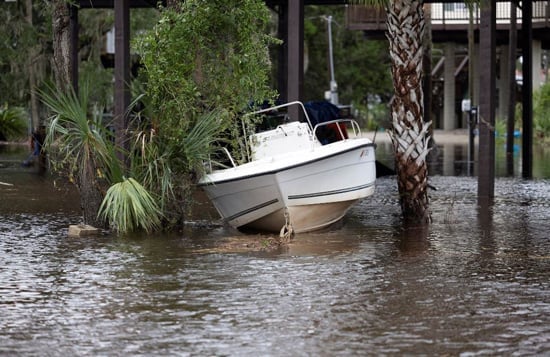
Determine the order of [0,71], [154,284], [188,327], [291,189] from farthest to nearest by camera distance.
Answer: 1. [0,71]
2. [291,189]
3. [154,284]
4. [188,327]

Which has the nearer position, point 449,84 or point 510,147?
point 510,147

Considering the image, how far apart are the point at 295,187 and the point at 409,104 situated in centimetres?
292

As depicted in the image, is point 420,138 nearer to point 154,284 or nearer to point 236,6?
point 236,6

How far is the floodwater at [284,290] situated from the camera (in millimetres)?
9102

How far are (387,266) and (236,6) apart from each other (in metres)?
5.36

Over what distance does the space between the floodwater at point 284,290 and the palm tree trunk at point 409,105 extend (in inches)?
19.9

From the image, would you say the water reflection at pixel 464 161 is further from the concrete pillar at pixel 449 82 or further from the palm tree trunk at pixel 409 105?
the concrete pillar at pixel 449 82

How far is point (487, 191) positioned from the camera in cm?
2081

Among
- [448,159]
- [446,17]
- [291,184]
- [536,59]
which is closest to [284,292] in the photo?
[291,184]

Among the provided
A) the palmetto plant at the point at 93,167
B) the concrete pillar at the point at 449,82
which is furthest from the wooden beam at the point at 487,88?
the concrete pillar at the point at 449,82

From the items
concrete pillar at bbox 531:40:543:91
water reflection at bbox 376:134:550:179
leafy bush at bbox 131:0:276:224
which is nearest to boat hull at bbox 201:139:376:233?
leafy bush at bbox 131:0:276:224

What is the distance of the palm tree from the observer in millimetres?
17484

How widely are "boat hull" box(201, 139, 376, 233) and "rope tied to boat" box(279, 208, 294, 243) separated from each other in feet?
0.07

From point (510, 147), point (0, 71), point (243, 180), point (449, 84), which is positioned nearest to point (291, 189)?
point (243, 180)
